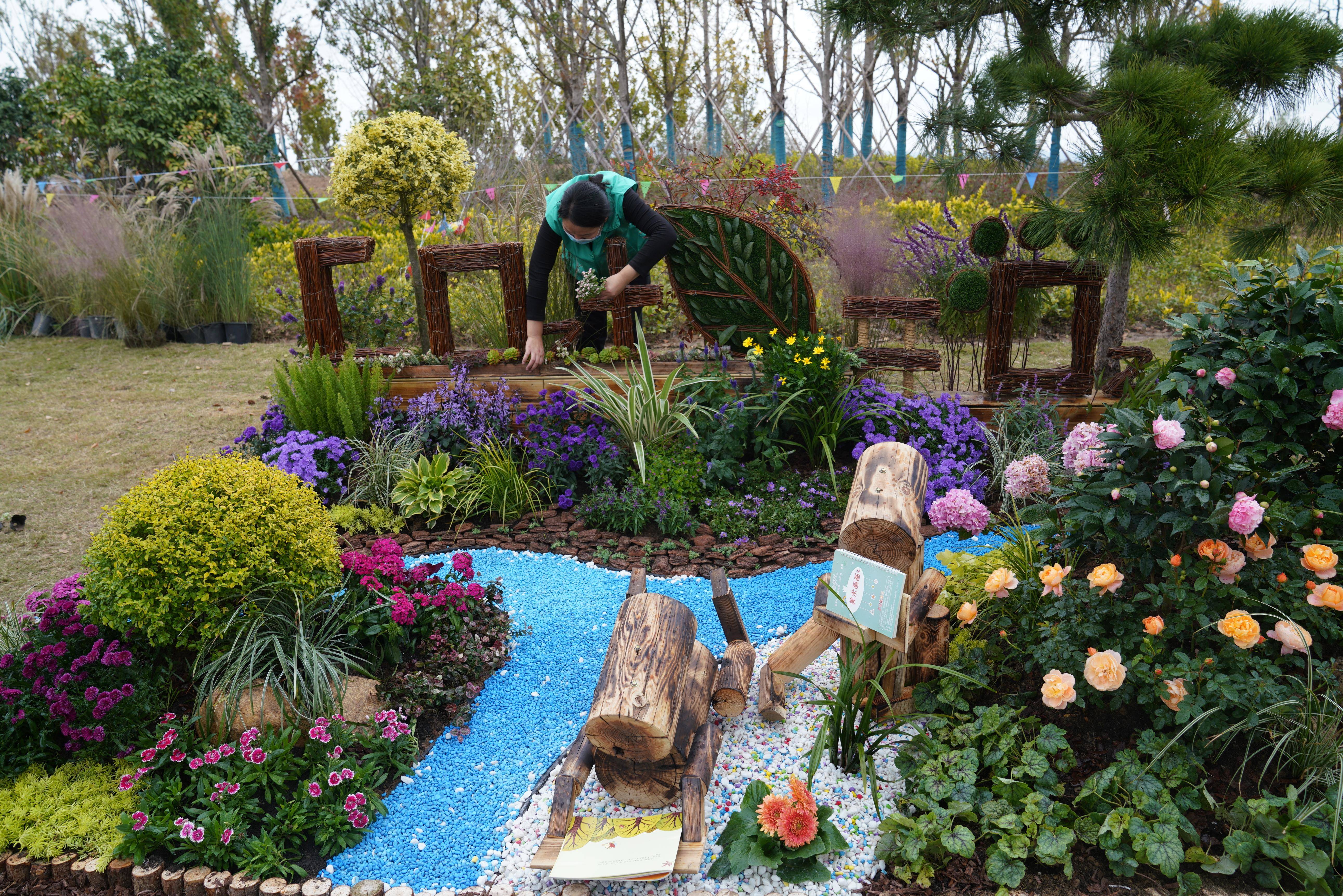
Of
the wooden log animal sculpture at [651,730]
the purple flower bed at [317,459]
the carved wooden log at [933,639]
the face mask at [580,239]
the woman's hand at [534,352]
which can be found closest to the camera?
the wooden log animal sculpture at [651,730]

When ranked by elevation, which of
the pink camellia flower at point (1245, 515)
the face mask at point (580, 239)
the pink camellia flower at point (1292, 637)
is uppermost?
the face mask at point (580, 239)

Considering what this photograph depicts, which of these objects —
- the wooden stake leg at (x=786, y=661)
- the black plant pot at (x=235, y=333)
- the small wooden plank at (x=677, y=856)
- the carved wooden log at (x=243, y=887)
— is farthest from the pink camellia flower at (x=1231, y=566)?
the black plant pot at (x=235, y=333)

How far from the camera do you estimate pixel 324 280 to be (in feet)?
16.5

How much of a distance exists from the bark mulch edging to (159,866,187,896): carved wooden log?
74.6 inches

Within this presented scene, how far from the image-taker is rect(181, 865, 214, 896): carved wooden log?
6.54 ft

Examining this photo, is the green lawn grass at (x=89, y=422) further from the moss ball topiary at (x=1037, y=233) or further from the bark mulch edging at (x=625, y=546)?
the moss ball topiary at (x=1037, y=233)

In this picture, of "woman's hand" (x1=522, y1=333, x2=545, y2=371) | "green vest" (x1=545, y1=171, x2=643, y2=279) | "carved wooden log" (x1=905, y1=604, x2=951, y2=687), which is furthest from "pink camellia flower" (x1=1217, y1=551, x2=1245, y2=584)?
"woman's hand" (x1=522, y1=333, x2=545, y2=371)

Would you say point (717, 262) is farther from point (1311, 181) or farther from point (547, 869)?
point (547, 869)

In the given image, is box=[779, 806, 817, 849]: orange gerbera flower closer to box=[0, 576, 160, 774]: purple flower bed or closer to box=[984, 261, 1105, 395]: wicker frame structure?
box=[0, 576, 160, 774]: purple flower bed

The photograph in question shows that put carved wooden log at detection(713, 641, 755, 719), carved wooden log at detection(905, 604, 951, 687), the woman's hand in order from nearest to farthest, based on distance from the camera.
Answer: carved wooden log at detection(905, 604, 951, 687) → carved wooden log at detection(713, 641, 755, 719) → the woman's hand

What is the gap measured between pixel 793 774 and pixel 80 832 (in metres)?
1.92

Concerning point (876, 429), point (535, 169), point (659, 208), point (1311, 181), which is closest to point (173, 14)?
point (535, 169)

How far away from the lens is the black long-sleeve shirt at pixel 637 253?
451cm

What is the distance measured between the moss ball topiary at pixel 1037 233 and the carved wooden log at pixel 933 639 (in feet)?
8.89
